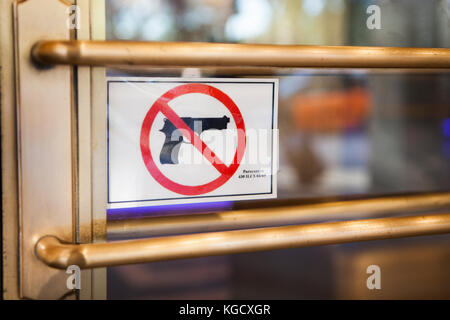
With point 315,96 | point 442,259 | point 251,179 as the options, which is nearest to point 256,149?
point 251,179

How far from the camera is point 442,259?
95.7 inches

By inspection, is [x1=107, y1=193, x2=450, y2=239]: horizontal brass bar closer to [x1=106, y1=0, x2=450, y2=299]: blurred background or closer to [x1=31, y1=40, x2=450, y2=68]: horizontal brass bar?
[x1=106, y1=0, x2=450, y2=299]: blurred background

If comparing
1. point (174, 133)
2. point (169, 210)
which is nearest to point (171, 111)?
point (174, 133)

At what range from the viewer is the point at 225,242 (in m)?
0.64

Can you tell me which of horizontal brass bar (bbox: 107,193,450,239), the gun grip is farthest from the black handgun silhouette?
horizontal brass bar (bbox: 107,193,450,239)

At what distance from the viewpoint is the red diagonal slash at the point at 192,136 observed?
68 centimetres

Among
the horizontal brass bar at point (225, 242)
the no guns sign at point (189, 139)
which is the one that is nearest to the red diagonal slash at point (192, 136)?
the no guns sign at point (189, 139)

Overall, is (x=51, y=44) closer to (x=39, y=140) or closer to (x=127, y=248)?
(x=39, y=140)

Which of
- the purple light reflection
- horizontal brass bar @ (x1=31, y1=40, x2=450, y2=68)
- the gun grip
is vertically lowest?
the purple light reflection

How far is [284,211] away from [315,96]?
5.07 m

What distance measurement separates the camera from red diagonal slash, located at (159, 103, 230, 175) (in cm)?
68

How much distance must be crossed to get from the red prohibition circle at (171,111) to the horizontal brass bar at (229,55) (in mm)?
82

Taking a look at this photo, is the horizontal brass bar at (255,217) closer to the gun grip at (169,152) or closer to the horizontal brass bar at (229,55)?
the gun grip at (169,152)

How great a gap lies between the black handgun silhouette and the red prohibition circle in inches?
0.8
